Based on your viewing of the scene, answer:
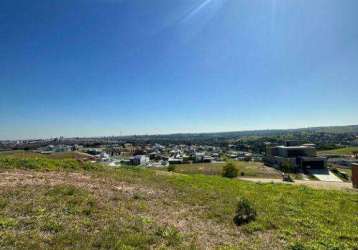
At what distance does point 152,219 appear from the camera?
707 cm

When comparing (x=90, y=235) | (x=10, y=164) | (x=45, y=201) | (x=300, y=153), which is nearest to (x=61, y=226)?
(x=90, y=235)

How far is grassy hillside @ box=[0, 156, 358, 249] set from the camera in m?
5.52

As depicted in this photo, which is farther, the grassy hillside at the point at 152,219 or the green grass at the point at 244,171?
the green grass at the point at 244,171

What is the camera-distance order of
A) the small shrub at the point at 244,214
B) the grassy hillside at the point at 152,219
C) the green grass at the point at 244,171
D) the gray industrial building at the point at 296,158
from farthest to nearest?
the gray industrial building at the point at 296,158
the green grass at the point at 244,171
the small shrub at the point at 244,214
the grassy hillside at the point at 152,219

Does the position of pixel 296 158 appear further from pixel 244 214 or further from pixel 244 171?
pixel 244 214

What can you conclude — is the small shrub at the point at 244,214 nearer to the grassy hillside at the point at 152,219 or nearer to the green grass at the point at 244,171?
the grassy hillside at the point at 152,219

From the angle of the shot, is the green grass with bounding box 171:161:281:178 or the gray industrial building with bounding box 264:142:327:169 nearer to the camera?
the green grass with bounding box 171:161:281:178

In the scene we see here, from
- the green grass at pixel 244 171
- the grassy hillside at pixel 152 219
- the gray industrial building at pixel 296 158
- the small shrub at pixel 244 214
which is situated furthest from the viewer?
the gray industrial building at pixel 296 158

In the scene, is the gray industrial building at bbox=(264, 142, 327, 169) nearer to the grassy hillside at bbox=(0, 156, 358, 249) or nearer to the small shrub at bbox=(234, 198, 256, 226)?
the grassy hillside at bbox=(0, 156, 358, 249)

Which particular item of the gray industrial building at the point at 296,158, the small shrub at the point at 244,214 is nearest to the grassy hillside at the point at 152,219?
the small shrub at the point at 244,214

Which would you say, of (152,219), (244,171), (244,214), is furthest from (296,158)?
(152,219)

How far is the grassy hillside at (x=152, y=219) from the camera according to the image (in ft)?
18.1

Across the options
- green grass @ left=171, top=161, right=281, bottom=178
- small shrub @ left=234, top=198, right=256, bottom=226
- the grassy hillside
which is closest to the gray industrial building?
green grass @ left=171, top=161, right=281, bottom=178

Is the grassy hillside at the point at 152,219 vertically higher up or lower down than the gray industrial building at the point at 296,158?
higher up
